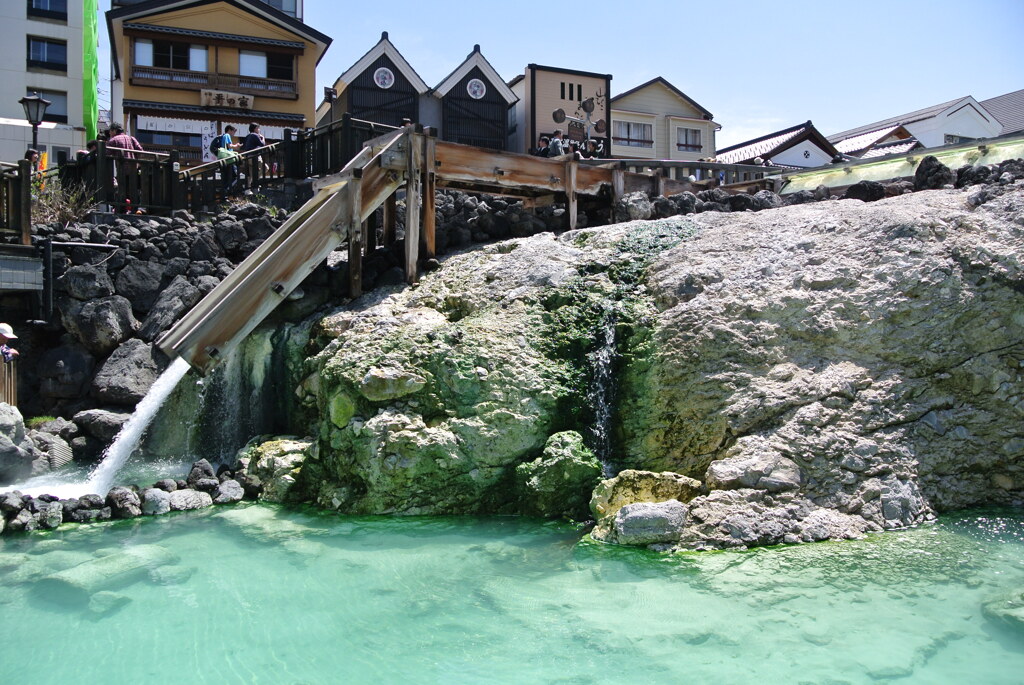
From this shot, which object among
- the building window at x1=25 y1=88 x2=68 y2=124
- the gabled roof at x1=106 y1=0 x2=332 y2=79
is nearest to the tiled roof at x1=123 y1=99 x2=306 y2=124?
the gabled roof at x1=106 y1=0 x2=332 y2=79

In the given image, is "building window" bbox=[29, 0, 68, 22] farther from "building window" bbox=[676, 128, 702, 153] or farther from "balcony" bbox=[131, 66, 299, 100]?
"building window" bbox=[676, 128, 702, 153]

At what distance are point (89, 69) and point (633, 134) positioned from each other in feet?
74.2

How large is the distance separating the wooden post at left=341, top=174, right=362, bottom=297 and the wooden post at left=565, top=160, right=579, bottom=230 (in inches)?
144

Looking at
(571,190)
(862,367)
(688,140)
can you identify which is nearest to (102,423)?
(571,190)

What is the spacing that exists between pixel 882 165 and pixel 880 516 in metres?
9.00

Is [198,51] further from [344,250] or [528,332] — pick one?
[528,332]

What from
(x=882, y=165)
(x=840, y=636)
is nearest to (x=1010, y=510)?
(x=840, y=636)

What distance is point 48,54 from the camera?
31172 mm

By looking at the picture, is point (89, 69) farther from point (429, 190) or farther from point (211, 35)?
point (429, 190)

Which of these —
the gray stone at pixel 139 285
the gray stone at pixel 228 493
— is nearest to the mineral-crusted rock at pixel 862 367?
the gray stone at pixel 228 493

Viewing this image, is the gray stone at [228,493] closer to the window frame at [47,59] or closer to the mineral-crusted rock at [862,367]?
the mineral-crusted rock at [862,367]

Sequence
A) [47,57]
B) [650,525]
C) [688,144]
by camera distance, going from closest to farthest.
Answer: [650,525], [47,57], [688,144]

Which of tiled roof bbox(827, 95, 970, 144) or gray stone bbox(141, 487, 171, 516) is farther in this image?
tiled roof bbox(827, 95, 970, 144)

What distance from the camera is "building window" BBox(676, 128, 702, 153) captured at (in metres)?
38.0
